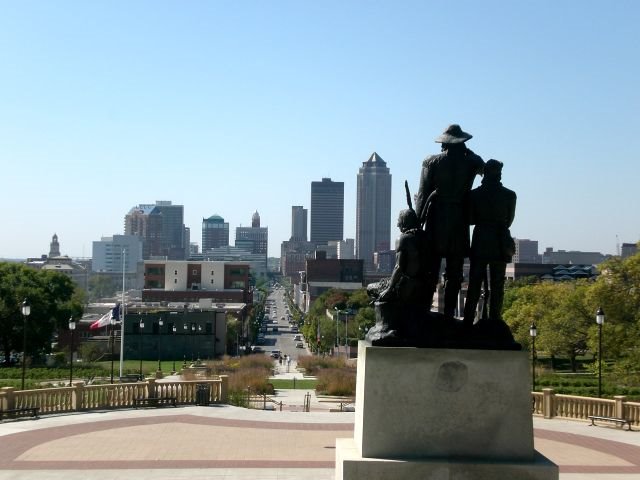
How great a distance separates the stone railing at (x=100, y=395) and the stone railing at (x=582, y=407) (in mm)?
11920

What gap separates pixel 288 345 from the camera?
423ft

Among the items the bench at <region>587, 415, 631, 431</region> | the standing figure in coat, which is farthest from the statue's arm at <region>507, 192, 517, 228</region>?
the bench at <region>587, 415, 631, 431</region>

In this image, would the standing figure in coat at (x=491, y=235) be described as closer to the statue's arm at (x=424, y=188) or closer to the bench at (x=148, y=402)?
the statue's arm at (x=424, y=188)

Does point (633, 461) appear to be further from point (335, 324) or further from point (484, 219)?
point (335, 324)

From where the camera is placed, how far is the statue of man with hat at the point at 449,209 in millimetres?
14719

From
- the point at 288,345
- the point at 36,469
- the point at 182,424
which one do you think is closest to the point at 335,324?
the point at 288,345

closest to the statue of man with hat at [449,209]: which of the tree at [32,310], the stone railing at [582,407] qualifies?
the stone railing at [582,407]

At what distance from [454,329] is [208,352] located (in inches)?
3219

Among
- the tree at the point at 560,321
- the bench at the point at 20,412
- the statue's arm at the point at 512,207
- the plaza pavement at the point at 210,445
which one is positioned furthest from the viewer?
the tree at the point at 560,321

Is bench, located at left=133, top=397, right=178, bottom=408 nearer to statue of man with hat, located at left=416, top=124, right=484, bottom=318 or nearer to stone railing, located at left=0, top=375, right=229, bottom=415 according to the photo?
stone railing, located at left=0, top=375, right=229, bottom=415

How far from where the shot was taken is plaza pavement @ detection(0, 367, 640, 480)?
20.0m

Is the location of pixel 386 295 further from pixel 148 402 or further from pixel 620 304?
pixel 620 304

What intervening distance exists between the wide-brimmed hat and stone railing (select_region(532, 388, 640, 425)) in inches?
644

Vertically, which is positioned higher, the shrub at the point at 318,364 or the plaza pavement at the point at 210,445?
the plaza pavement at the point at 210,445
